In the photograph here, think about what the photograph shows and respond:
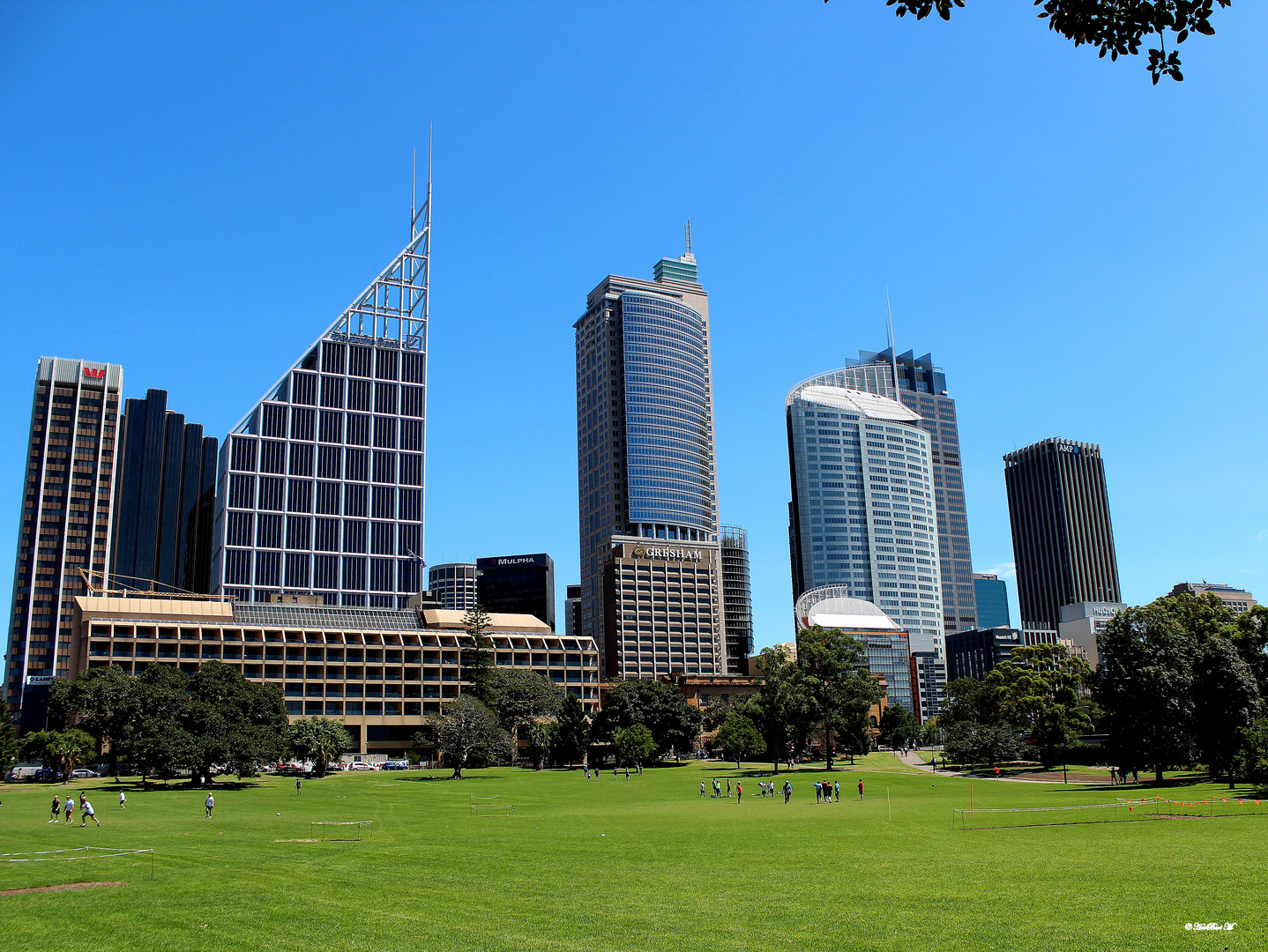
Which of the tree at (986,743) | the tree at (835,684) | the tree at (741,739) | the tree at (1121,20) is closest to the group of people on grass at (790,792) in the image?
the tree at (741,739)

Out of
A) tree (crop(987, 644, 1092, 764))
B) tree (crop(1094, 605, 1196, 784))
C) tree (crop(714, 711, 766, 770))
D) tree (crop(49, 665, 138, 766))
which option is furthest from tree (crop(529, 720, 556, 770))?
tree (crop(1094, 605, 1196, 784))

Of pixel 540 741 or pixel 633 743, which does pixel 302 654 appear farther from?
pixel 633 743

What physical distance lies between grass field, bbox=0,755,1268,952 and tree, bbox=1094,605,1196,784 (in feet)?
88.3

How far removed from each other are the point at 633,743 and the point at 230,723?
50.3m

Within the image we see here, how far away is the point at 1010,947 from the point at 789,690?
329ft

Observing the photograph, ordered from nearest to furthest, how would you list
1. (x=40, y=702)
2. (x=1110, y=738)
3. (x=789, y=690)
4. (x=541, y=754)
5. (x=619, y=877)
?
(x=619, y=877), (x=1110, y=738), (x=789, y=690), (x=541, y=754), (x=40, y=702)

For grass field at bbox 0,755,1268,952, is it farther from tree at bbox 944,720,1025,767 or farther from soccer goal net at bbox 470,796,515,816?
tree at bbox 944,720,1025,767

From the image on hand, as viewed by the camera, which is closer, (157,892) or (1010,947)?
(1010,947)

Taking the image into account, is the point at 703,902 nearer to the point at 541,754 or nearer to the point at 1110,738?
the point at 1110,738

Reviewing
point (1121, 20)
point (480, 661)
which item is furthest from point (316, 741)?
point (1121, 20)

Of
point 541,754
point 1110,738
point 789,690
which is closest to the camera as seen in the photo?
point 1110,738

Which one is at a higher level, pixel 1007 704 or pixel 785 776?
pixel 1007 704

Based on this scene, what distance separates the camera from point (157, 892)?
3044 cm

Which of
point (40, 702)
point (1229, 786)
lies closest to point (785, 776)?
point (1229, 786)
